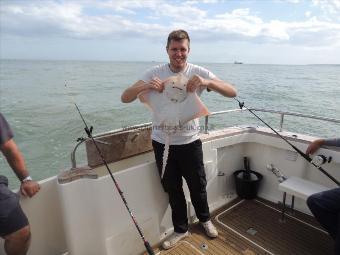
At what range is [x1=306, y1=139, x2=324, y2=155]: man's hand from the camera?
2953 mm

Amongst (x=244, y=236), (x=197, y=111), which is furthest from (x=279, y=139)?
(x=197, y=111)

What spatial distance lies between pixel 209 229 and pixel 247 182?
1.00 meters

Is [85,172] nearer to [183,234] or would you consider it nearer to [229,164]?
[183,234]

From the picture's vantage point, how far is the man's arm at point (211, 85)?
228 centimetres

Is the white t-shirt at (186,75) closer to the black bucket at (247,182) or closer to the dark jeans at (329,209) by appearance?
the dark jeans at (329,209)

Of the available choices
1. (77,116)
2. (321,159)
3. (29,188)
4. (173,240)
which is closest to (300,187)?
(321,159)

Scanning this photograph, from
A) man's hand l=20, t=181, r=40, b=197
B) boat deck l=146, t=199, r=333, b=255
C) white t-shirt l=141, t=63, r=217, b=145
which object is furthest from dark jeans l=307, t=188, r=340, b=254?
man's hand l=20, t=181, r=40, b=197

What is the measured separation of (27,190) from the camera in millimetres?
2023

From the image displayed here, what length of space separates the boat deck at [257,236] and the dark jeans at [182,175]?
0.75 feet

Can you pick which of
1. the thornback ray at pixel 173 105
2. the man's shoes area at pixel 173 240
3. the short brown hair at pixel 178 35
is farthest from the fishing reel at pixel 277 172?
the short brown hair at pixel 178 35

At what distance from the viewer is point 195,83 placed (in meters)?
2.28

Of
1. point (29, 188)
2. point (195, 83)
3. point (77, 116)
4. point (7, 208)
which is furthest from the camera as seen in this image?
point (77, 116)

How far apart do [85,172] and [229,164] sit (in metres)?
2.19

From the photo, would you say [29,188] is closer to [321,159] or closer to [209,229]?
[209,229]
